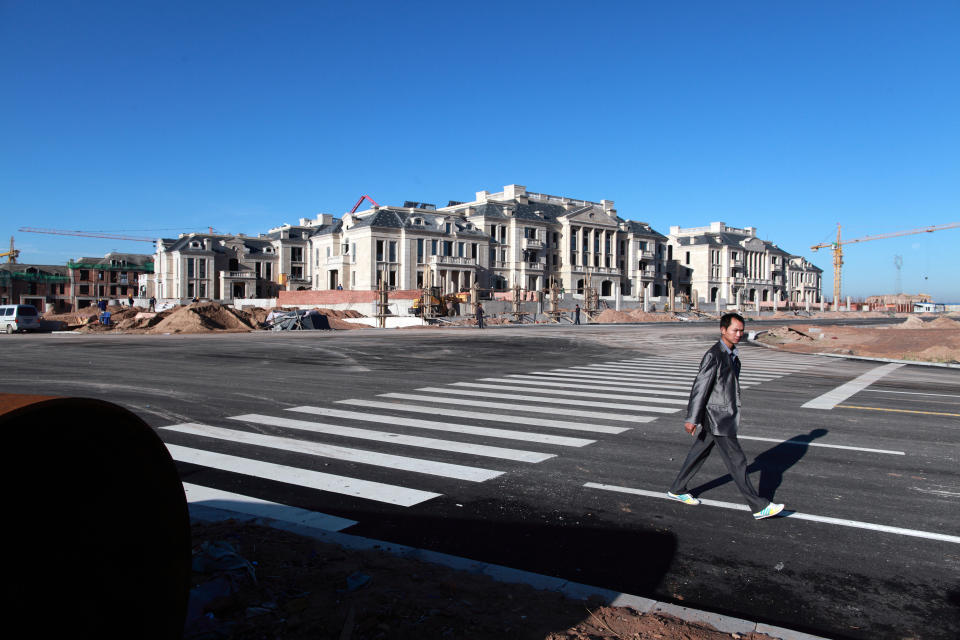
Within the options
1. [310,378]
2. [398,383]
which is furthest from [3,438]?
[310,378]

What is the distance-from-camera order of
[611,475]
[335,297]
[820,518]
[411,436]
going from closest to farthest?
[820,518], [611,475], [411,436], [335,297]

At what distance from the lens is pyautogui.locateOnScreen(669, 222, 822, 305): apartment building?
99688mm

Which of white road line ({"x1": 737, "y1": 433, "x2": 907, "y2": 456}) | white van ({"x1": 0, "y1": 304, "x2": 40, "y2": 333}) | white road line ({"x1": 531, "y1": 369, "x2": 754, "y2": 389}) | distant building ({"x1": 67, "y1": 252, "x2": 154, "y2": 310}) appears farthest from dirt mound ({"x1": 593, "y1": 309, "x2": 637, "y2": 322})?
distant building ({"x1": 67, "y1": 252, "x2": 154, "y2": 310})

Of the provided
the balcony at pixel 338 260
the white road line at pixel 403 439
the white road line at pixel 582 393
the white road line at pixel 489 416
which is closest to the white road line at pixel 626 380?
the white road line at pixel 582 393

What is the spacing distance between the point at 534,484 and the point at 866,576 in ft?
9.25

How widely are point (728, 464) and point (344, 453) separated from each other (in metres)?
4.07

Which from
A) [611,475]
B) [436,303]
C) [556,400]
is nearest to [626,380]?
[556,400]

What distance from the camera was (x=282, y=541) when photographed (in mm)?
4523

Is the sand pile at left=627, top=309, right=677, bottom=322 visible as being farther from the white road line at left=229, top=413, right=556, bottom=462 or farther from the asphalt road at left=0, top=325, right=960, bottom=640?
the white road line at left=229, top=413, right=556, bottom=462

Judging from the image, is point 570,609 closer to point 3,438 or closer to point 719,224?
point 3,438

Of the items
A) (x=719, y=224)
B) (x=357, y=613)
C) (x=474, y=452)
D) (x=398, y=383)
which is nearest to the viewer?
(x=357, y=613)

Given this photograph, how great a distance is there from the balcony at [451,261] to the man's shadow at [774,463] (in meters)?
60.5

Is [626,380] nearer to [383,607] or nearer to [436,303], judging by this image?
[383,607]

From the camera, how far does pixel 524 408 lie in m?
10.6
